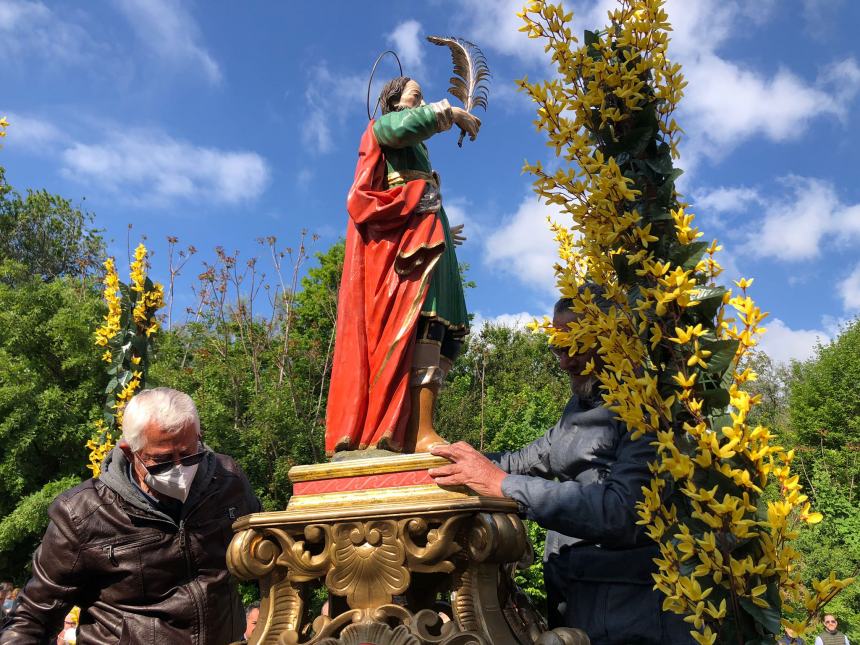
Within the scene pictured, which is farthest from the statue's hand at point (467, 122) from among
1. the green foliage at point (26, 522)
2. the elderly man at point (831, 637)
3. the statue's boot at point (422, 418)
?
the green foliage at point (26, 522)

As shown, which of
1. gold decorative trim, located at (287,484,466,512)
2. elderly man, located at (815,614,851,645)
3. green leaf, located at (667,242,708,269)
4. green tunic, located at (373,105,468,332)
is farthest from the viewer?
elderly man, located at (815,614,851,645)

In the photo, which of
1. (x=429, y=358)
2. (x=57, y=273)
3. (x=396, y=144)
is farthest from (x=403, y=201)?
(x=57, y=273)

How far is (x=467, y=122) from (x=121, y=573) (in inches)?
100

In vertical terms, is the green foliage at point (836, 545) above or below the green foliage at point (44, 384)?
below

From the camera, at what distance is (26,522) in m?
14.5

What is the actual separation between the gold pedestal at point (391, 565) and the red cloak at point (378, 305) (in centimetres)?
91

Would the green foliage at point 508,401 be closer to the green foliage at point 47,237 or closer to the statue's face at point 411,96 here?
the statue's face at point 411,96

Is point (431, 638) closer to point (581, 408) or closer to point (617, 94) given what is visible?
point (581, 408)

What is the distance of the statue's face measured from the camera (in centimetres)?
391

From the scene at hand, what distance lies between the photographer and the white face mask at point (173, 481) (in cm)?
258

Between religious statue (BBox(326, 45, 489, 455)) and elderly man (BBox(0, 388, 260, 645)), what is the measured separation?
0.87 metres

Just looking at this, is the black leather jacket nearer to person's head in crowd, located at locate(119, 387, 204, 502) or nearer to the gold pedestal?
person's head in crowd, located at locate(119, 387, 204, 502)

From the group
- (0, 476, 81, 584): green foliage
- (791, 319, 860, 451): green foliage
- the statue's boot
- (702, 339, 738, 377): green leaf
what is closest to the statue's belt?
the statue's boot

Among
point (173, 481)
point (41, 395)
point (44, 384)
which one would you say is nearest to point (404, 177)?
point (173, 481)
